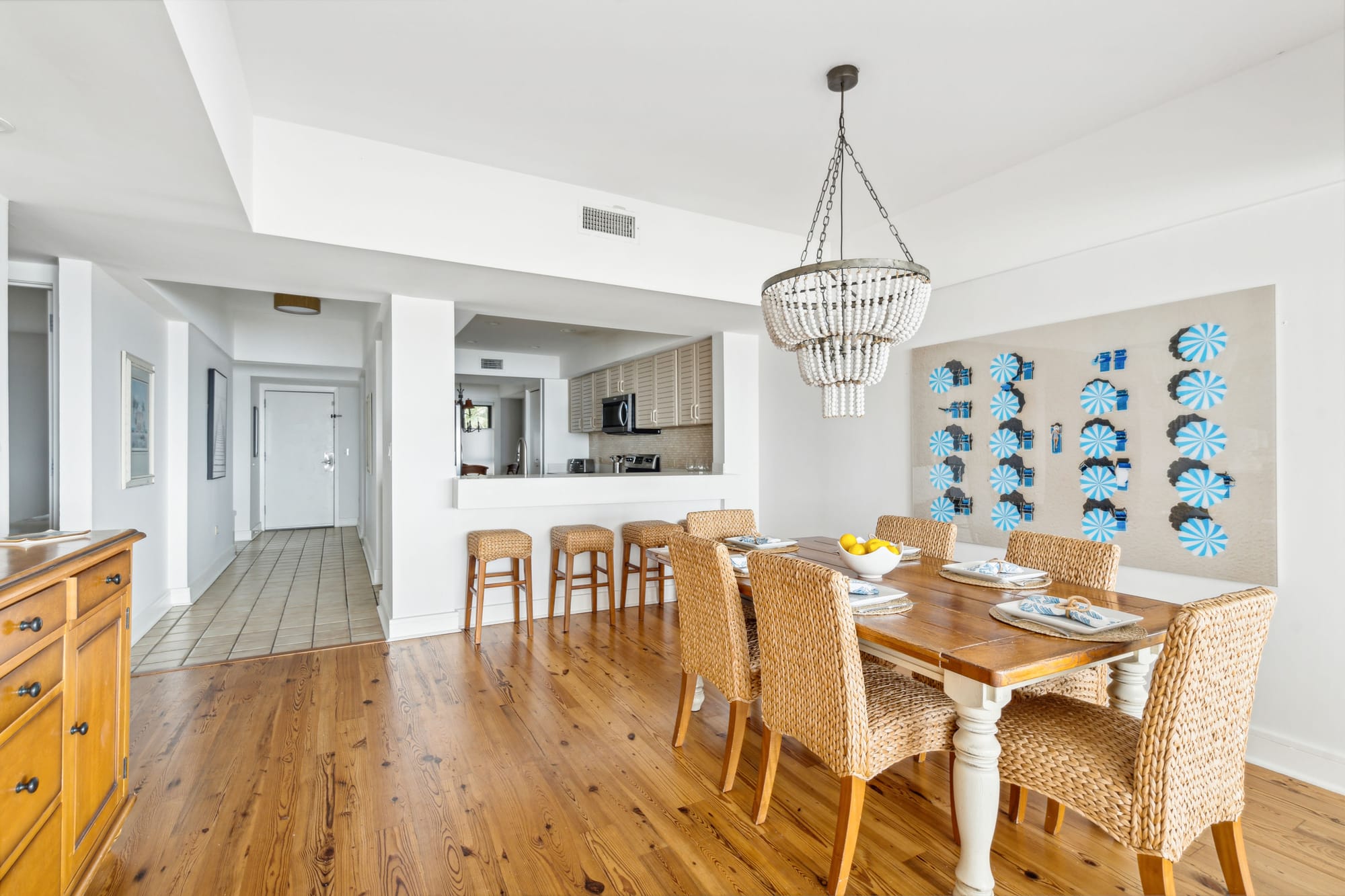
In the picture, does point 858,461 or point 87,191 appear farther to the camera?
point 858,461

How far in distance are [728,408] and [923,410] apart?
1.70 metres

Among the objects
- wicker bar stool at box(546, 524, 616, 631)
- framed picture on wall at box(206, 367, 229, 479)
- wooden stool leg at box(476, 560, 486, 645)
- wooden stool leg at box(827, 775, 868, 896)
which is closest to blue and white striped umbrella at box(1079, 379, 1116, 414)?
wooden stool leg at box(827, 775, 868, 896)

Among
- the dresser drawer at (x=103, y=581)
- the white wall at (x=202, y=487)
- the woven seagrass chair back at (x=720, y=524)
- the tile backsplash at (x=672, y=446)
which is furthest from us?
the tile backsplash at (x=672, y=446)

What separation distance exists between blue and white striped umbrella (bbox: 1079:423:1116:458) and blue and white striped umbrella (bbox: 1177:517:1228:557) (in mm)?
434

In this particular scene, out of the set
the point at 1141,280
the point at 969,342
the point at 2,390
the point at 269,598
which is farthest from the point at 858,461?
the point at 269,598

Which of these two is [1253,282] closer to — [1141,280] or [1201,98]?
[1141,280]

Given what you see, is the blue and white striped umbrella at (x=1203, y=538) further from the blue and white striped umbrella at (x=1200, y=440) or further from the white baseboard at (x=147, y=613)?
the white baseboard at (x=147, y=613)

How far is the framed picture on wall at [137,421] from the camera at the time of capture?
3701mm

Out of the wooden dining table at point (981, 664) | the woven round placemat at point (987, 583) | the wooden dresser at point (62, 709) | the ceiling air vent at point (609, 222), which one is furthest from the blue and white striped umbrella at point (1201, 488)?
the wooden dresser at point (62, 709)

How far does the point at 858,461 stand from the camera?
4.25 meters

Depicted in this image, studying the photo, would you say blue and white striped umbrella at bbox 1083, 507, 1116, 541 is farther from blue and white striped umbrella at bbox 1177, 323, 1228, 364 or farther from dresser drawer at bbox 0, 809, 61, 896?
dresser drawer at bbox 0, 809, 61, 896

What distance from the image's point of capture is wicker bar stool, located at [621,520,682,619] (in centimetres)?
430

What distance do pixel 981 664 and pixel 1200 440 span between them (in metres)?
1.92

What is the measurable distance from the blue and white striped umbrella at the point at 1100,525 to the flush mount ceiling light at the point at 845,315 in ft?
4.84
